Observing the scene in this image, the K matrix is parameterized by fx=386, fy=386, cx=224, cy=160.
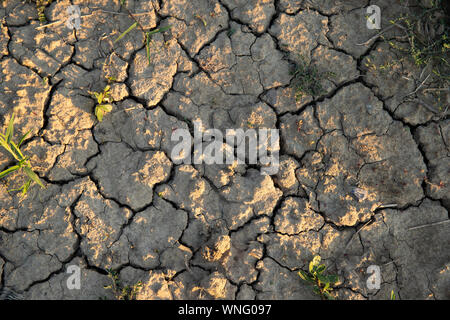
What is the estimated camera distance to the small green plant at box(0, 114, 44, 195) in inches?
108

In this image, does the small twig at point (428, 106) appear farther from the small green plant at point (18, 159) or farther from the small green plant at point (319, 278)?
the small green plant at point (18, 159)

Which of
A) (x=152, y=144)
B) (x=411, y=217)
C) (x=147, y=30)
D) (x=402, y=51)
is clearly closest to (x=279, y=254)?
(x=411, y=217)

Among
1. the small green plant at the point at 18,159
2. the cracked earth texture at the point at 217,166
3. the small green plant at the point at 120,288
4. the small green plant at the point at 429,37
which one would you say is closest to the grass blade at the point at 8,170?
the small green plant at the point at 18,159

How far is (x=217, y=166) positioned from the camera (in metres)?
2.88

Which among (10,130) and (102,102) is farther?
(102,102)

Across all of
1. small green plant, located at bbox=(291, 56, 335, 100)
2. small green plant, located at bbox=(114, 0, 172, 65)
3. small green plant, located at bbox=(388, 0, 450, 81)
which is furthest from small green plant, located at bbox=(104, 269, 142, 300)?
small green plant, located at bbox=(388, 0, 450, 81)

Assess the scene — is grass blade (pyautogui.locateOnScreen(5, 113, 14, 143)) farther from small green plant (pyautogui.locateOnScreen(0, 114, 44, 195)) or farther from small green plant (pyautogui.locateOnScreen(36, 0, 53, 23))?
small green plant (pyautogui.locateOnScreen(36, 0, 53, 23))

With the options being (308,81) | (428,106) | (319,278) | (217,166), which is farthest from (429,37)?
(319,278)

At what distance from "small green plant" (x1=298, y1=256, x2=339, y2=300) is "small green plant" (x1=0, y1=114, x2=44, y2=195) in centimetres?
203

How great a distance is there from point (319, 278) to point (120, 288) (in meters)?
1.40

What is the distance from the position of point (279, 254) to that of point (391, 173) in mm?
1031

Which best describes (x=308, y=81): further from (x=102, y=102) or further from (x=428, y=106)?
(x=102, y=102)
